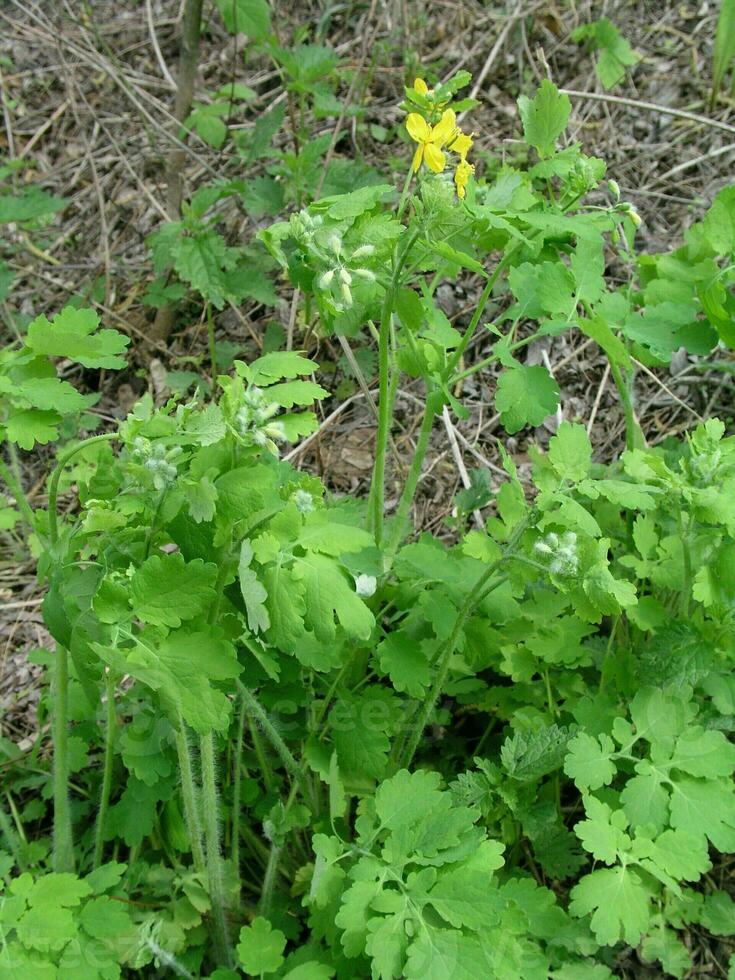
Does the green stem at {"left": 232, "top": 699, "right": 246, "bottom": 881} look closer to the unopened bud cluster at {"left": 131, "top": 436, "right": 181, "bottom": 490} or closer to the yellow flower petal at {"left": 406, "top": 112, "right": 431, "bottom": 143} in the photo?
the unopened bud cluster at {"left": 131, "top": 436, "right": 181, "bottom": 490}

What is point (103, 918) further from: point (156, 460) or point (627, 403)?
point (627, 403)

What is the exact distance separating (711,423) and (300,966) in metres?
1.45

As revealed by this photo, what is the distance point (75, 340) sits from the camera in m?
1.71

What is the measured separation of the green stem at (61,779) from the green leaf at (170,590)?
68 centimetres

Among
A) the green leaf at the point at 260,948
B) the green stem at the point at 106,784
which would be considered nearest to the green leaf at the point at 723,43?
the green stem at the point at 106,784

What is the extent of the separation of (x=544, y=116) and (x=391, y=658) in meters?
1.29

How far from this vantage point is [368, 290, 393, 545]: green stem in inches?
73.1

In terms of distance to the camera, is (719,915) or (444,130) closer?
(444,130)

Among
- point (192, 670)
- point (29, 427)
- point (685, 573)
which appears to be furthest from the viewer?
point (685, 573)

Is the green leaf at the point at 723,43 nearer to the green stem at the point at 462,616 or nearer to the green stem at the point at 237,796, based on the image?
the green stem at the point at 462,616

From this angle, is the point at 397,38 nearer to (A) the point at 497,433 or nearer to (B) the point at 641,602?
(A) the point at 497,433

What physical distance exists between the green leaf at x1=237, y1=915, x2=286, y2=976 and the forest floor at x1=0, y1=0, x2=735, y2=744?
A: 1417 mm

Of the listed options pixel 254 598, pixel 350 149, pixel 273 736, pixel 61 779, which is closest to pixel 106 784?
pixel 61 779

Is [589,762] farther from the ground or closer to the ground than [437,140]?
closer to the ground
